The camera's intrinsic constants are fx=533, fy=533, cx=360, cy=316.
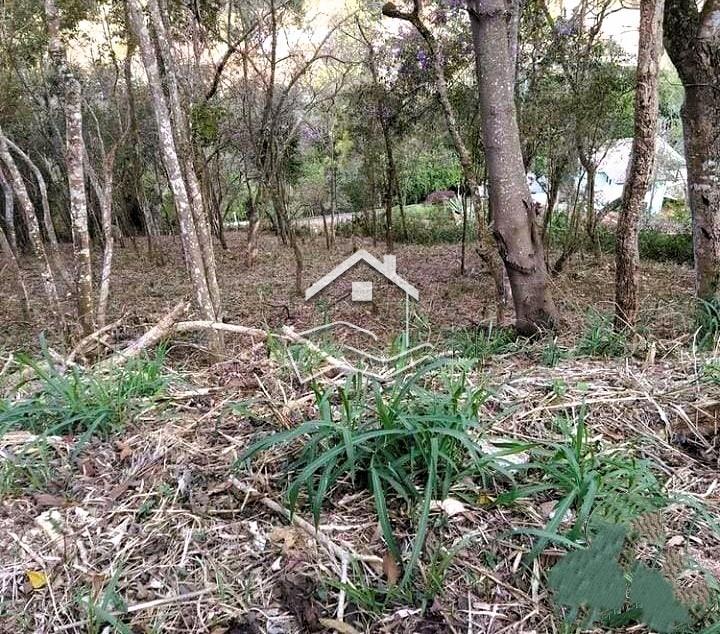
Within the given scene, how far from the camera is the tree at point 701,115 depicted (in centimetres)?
362

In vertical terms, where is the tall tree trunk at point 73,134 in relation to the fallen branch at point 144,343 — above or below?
above

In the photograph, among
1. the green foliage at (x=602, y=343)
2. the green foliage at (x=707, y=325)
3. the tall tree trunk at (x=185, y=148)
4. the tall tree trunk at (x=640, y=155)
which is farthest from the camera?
the tall tree trunk at (x=185, y=148)

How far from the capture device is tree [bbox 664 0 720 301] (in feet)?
11.9

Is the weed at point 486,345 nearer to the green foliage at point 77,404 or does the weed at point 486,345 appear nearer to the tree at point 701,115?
the tree at point 701,115

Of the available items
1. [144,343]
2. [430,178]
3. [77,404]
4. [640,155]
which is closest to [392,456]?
[77,404]

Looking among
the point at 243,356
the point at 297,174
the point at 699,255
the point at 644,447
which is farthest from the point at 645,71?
the point at 297,174

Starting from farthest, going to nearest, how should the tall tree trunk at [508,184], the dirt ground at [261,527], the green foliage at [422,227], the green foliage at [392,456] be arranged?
the green foliage at [422,227] < the tall tree trunk at [508,184] < the green foliage at [392,456] < the dirt ground at [261,527]

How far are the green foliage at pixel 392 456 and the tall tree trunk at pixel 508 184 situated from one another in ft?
8.34

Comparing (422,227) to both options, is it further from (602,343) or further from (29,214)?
(602,343)

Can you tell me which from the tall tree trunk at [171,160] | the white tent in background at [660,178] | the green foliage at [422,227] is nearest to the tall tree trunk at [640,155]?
the tall tree trunk at [171,160]

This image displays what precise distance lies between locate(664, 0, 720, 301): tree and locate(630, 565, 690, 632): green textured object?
336 cm

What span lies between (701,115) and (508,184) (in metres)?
1.50

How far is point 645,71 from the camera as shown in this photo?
9.05 ft

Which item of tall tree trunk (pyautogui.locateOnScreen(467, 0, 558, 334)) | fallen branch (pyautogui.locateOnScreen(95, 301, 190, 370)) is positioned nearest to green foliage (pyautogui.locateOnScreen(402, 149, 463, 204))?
tall tree trunk (pyautogui.locateOnScreen(467, 0, 558, 334))
